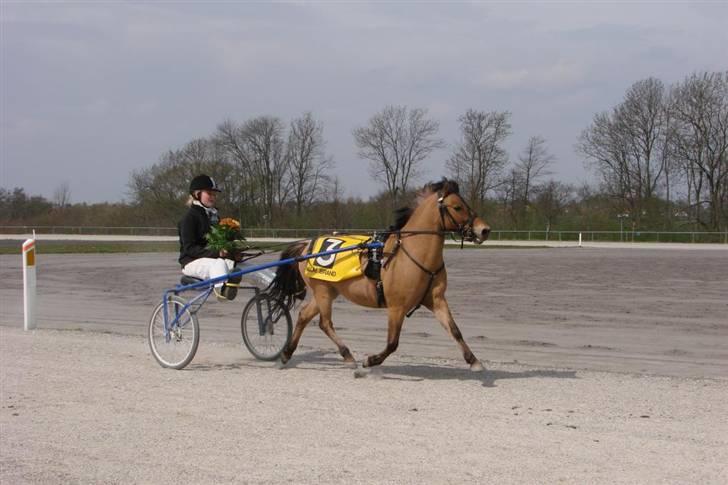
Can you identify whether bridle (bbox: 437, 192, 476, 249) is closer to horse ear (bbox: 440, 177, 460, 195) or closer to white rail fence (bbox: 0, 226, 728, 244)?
horse ear (bbox: 440, 177, 460, 195)

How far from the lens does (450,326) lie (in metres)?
7.88

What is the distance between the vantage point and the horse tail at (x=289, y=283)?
9.35 meters

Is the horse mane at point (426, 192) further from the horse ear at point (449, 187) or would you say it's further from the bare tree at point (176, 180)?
the bare tree at point (176, 180)

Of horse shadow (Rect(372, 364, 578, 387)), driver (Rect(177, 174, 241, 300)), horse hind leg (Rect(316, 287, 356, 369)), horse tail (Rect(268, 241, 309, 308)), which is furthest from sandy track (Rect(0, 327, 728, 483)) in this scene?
driver (Rect(177, 174, 241, 300))

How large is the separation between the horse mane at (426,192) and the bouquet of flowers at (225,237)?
1.85 metres

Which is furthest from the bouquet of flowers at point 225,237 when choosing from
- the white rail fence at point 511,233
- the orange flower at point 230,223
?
the white rail fence at point 511,233

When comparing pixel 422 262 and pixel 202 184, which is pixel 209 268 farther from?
pixel 422 262

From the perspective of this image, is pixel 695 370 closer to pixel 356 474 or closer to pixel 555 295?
pixel 356 474

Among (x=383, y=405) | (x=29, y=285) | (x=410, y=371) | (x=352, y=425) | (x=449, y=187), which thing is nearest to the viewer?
(x=352, y=425)

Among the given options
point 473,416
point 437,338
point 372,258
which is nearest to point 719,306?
point 437,338

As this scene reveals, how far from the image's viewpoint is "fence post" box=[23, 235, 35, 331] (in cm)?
1198

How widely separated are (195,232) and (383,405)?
134 inches

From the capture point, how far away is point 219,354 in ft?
32.4

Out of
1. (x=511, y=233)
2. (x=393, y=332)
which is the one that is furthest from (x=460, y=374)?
(x=511, y=233)
